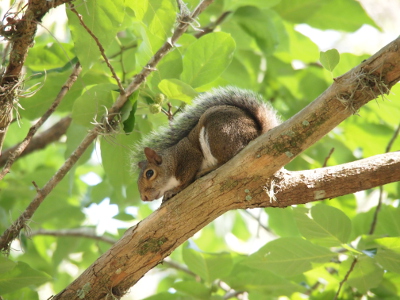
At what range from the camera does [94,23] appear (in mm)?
2213

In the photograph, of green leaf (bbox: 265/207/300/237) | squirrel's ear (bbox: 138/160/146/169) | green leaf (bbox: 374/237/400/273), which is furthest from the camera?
green leaf (bbox: 265/207/300/237)

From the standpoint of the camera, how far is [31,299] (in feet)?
9.39

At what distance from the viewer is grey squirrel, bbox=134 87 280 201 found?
263cm

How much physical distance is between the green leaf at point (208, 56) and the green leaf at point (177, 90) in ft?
0.65

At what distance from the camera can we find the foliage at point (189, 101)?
7.71ft

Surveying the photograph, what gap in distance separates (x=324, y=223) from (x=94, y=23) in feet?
5.22

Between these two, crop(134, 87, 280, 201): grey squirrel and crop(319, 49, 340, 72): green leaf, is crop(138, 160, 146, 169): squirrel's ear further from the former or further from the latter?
crop(319, 49, 340, 72): green leaf

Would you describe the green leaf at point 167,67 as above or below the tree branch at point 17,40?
above

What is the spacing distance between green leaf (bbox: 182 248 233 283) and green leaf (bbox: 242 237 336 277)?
0.31 meters

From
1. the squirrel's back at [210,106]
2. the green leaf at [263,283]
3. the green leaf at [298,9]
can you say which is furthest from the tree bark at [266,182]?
the green leaf at [298,9]

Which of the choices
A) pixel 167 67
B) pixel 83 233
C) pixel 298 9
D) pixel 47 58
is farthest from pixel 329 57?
pixel 83 233

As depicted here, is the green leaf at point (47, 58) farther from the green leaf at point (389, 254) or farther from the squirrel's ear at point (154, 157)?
the green leaf at point (389, 254)

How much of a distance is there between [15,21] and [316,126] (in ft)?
4.78

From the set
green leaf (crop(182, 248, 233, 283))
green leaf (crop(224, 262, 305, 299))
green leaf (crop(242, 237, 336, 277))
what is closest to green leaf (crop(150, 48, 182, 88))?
green leaf (crop(182, 248, 233, 283))
